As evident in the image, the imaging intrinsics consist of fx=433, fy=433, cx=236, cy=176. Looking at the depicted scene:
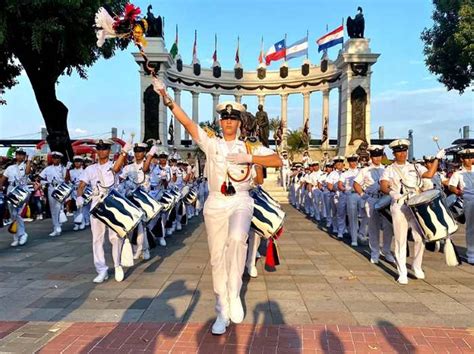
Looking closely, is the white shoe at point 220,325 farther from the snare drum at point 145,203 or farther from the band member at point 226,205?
the snare drum at point 145,203

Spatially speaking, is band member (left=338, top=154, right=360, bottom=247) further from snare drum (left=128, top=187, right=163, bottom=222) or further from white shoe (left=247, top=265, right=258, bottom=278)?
snare drum (left=128, top=187, right=163, bottom=222)

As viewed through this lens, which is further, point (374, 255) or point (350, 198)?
point (350, 198)

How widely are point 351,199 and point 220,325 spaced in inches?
260

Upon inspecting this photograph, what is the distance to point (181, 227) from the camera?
13.0m

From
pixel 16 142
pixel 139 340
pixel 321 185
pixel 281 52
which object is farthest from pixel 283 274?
pixel 16 142

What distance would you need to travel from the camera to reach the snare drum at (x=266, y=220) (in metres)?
5.52

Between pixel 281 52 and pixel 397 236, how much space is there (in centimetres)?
3701

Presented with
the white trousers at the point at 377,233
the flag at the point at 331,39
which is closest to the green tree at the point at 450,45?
the flag at the point at 331,39

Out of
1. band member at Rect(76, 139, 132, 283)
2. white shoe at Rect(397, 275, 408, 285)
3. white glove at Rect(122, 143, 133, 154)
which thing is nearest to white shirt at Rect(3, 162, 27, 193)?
band member at Rect(76, 139, 132, 283)

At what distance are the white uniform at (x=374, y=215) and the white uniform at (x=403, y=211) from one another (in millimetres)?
1014

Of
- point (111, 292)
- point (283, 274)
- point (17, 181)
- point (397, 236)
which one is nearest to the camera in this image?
point (111, 292)

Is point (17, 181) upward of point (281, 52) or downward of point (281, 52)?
downward

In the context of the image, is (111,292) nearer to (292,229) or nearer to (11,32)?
(292,229)

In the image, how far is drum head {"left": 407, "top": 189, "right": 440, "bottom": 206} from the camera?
19.7ft
